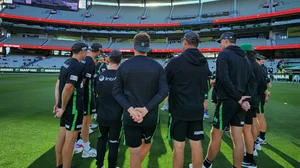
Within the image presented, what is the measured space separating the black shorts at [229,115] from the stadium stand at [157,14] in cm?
4901

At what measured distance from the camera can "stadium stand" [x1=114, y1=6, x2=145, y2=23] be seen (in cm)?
5131

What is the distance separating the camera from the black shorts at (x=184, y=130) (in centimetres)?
278

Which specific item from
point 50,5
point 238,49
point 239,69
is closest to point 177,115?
point 239,69

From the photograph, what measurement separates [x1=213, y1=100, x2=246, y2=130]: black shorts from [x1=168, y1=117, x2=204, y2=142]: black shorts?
560 millimetres

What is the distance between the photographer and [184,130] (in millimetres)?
2797

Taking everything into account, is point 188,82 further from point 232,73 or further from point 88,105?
point 88,105

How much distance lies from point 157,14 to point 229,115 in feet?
173

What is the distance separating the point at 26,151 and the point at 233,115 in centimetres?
413

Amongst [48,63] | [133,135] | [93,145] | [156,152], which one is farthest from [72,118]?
[48,63]

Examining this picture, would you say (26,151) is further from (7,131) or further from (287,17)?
(287,17)

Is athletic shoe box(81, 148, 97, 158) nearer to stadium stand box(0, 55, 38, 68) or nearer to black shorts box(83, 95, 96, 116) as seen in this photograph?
black shorts box(83, 95, 96, 116)

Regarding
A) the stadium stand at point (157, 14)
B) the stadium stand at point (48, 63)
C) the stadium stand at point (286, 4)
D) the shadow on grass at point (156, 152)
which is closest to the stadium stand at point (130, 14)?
the stadium stand at point (157, 14)

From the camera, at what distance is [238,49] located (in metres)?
3.19

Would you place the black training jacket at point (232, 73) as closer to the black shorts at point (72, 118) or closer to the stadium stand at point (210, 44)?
the black shorts at point (72, 118)
